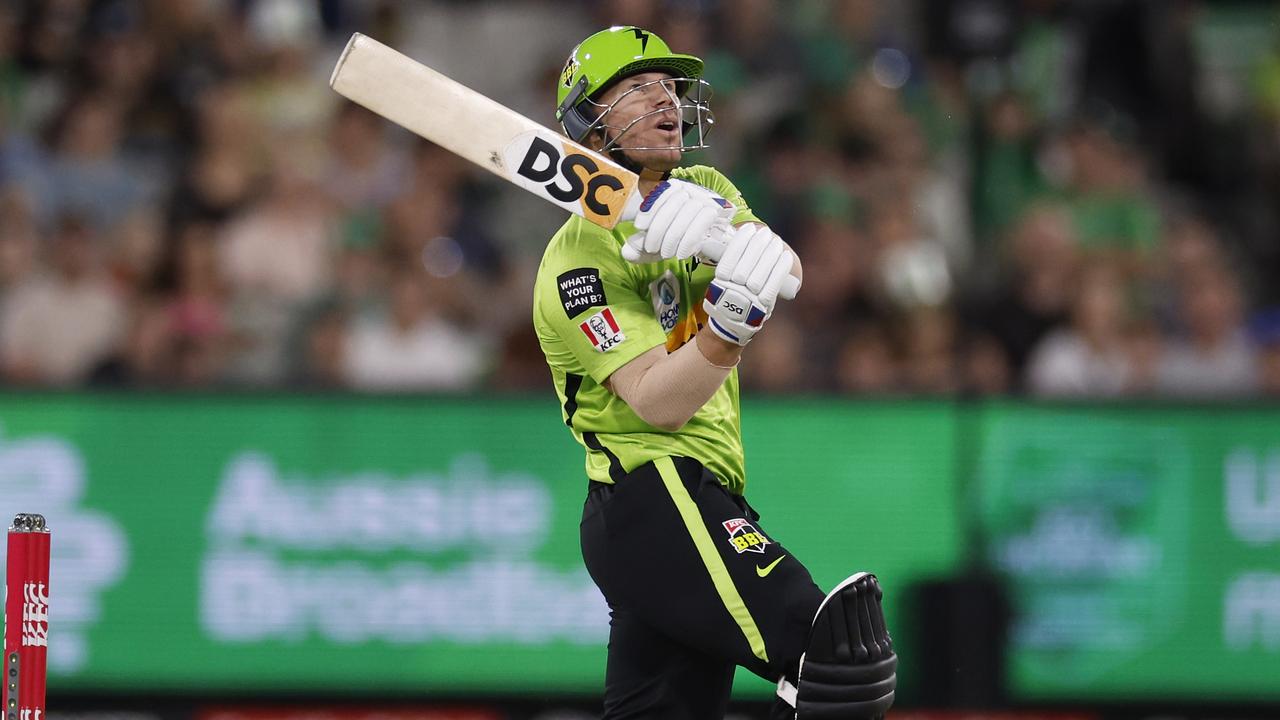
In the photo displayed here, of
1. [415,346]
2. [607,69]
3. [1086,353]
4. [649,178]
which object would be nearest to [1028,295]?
[1086,353]

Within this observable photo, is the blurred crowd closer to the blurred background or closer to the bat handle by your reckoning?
the blurred background

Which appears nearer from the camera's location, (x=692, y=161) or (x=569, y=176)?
(x=569, y=176)

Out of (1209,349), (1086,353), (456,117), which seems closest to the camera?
(456,117)

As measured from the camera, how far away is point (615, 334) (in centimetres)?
431

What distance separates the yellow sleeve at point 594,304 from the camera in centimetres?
432

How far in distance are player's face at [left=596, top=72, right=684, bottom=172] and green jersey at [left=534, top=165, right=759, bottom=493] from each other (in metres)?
0.20

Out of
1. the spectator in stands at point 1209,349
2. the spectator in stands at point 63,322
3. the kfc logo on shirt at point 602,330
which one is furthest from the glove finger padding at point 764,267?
the spectator in stands at point 63,322

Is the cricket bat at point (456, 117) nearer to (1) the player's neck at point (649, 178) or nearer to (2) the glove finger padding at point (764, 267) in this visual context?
(1) the player's neck at point (649, 178)

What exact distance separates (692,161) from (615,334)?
3.94 meters

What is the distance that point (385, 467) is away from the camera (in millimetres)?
7660

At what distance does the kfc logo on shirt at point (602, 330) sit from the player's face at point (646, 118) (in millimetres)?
470

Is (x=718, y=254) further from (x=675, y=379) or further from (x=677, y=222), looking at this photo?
(x=675, y=379)

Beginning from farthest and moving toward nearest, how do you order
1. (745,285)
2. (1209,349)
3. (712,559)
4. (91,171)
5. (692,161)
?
(91,171), (1209,349), (692,161), (712,559), (745,285)

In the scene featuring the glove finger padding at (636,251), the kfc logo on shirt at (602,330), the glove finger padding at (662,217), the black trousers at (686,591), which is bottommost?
the black trousers at (686,591)
